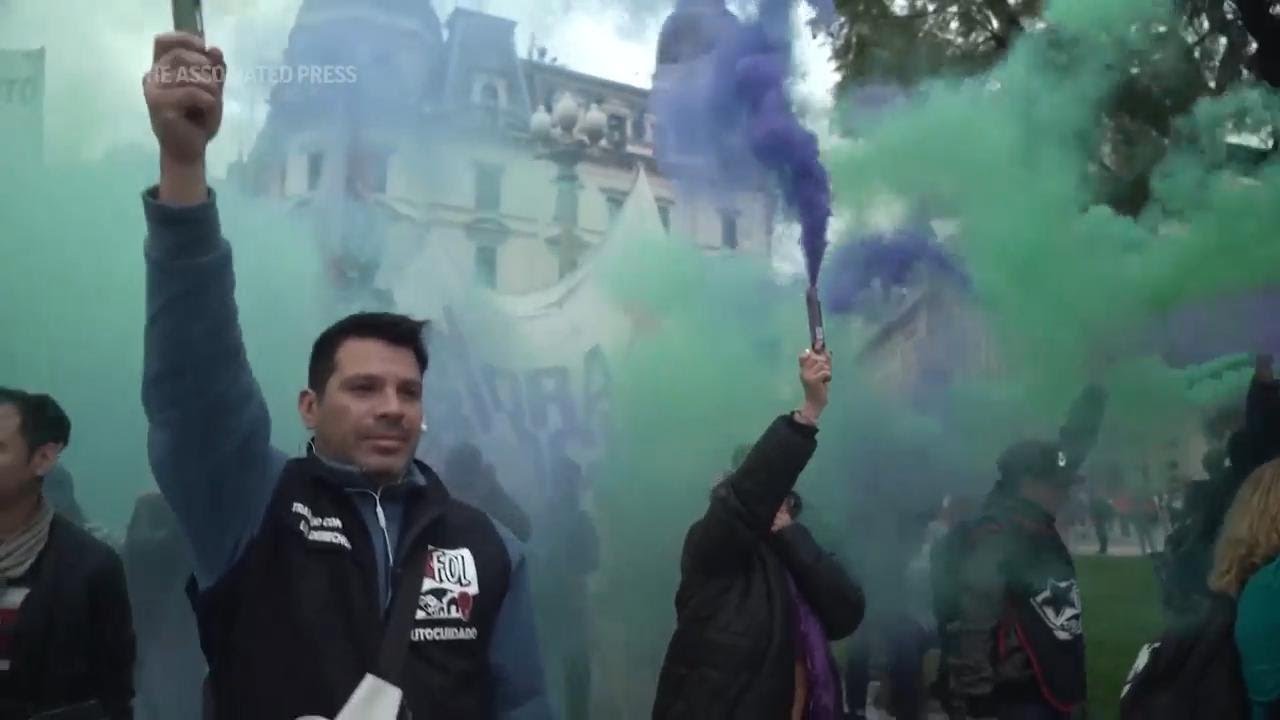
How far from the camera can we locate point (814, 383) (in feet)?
10.4

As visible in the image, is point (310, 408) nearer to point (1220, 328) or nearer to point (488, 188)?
point (488, 188)

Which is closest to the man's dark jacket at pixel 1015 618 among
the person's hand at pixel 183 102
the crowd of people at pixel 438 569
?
the crowd of people at pixel 438 569

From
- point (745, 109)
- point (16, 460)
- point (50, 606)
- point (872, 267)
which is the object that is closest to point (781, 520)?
point (872, 267)

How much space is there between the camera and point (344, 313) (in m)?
3.50

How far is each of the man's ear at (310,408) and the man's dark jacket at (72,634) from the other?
0.99 meters

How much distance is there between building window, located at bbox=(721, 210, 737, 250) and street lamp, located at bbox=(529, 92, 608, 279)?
0.41 m

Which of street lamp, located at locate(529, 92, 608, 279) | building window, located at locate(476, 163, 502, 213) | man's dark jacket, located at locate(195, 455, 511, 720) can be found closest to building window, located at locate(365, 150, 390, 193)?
building window, located at locate(476, 163, 502, 213)

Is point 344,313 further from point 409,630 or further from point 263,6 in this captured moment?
point 409,630

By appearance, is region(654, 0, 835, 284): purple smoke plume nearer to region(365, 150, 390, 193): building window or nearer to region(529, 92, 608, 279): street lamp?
region(529, 92, 608, 279): street lamp

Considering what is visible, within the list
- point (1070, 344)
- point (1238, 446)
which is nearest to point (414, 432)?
point (1070, 344)

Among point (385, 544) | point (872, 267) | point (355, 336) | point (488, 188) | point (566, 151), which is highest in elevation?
point (566, 151)

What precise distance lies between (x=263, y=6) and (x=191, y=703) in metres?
1.85

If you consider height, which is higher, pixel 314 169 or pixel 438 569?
pixel 314 169

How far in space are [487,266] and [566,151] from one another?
0.41 m
